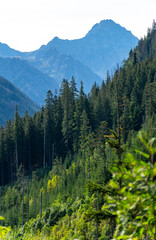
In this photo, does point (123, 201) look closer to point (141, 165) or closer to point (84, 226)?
point (141, 165)

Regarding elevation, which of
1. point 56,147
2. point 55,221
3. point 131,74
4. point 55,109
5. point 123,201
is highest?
point 131,74

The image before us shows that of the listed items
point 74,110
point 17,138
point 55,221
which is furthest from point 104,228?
point 17,138

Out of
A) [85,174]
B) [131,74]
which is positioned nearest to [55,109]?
[131,74]

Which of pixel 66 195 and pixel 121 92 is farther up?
pixel 121 92

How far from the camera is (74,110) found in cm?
5338

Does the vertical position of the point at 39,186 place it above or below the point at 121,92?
below

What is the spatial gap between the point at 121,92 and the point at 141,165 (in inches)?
2239

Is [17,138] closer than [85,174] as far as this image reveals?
No

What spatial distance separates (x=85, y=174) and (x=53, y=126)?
22374 mm

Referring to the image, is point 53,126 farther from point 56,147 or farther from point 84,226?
point 84,226

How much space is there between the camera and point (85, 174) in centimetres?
3600

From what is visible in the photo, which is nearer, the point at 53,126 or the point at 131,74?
the point at 53,126

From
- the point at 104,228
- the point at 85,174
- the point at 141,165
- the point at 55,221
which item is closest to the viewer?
the point at 141,165

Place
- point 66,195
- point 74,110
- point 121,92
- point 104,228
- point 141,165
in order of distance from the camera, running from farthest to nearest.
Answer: point 121,92
point 74,110
point 66,195
point 104,228
point 141,165
